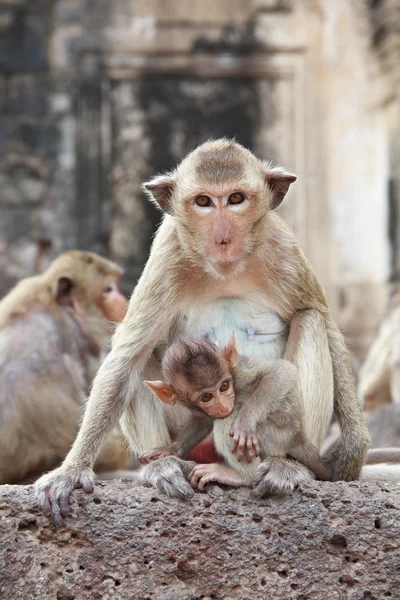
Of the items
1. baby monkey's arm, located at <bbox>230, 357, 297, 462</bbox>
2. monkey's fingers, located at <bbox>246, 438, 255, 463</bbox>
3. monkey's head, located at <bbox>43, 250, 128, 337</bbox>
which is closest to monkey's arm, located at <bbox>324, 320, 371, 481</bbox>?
baby monkey's arm, located at <bbox>230, 357, 297, 462</bbox>

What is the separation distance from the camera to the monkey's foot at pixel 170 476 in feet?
12.2

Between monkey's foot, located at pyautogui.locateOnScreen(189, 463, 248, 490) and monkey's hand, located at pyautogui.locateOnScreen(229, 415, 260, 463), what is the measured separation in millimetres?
75

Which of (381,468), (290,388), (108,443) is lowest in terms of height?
(108,443)

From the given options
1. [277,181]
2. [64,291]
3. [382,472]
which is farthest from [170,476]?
[64,291]

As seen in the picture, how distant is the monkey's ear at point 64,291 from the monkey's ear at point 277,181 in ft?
9.73

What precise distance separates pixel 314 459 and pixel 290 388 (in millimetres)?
325

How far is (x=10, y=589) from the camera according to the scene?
3.52 m

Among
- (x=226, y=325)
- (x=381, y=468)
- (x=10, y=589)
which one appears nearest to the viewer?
(x=10, y=589)

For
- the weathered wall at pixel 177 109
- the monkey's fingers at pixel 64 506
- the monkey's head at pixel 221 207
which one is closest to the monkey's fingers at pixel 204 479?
the monkey's fingers at pixel 64 506

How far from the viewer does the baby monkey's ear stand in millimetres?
3939

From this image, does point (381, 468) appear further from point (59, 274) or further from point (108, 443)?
point (59, 274)

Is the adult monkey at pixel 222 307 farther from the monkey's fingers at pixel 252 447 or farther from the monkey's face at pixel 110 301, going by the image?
the monkey's face at pixel 110 301

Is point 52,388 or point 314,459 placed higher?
point 314,459

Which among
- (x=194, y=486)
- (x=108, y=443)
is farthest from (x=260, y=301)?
(x=108, y=443)
